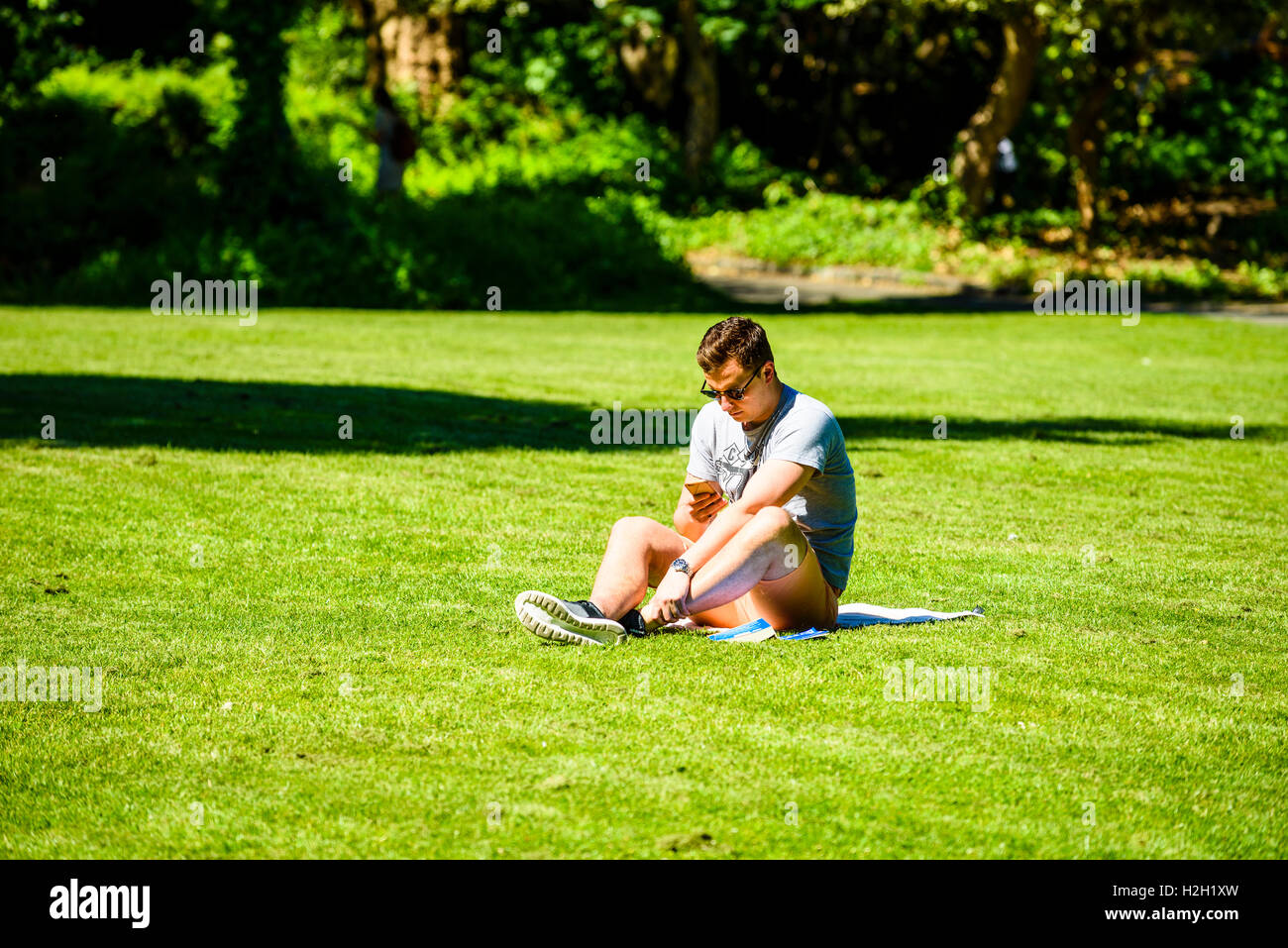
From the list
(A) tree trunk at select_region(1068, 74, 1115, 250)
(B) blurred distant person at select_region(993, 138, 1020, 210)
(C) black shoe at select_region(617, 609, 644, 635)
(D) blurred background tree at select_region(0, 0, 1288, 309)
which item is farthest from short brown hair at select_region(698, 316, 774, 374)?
(B) blurred distant person at select_region(993, 138, 1020, 210)

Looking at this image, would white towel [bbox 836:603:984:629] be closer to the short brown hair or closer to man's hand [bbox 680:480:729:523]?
man's hand [bbox 680:480:729:523]

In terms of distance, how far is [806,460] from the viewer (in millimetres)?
6379

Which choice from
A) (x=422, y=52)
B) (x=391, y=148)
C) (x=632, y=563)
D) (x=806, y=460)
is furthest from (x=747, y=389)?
(x=422, y=52)

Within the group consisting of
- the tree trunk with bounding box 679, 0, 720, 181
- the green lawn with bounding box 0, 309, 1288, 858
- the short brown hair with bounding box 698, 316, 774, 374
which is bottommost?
the green lawn with bounding box 0, 309, 1288, 858

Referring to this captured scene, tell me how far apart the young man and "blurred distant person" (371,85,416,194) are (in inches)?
1000

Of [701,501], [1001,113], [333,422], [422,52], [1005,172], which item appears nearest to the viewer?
[701,501]

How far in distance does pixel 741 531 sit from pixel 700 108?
3425cm

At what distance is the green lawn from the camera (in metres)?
4.56

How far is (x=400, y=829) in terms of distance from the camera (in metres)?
4.41

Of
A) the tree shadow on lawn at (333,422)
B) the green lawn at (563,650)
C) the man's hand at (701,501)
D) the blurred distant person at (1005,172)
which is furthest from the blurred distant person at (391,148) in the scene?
the man's hand at (701,501)

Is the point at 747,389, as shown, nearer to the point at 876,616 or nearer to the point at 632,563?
the point at 632,563

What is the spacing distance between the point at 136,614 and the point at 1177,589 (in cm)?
527

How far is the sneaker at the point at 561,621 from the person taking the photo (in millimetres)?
6199
